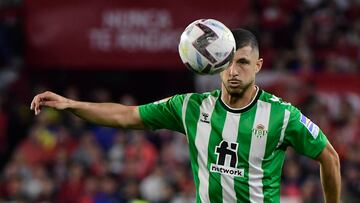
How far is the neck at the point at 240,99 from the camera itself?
21.5ft

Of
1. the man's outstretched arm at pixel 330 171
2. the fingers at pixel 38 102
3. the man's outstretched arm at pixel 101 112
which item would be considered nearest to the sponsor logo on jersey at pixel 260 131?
the man's outstretched arm at pixel 330 171

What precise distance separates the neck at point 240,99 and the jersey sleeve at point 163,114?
291 mm

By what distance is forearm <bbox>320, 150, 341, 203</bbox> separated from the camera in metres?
6.51

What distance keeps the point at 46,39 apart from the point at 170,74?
2.37 metres

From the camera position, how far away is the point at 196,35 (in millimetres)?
6250

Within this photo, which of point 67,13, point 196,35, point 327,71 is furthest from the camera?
point 327,71

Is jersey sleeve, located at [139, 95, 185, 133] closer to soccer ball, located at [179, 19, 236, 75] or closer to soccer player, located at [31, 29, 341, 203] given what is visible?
soccer player, located at [31, 29, 341, 203]

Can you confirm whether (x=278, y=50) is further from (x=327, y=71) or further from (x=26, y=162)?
(x=26, y=162)

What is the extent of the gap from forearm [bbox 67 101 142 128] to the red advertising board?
713 centimetres

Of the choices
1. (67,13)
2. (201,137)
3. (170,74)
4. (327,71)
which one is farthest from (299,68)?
(201,137)

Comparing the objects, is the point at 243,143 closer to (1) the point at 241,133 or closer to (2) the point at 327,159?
(1) the point at 241,133

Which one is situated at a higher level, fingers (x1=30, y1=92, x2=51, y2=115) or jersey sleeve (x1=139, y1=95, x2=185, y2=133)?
fingers (x1=30, y1=92, x2=51, y2=115)

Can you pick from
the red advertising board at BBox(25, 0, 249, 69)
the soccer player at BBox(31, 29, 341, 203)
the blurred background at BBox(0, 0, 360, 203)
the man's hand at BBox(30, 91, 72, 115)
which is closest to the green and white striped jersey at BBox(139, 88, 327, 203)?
the soccer player at BBox(31, 29, 341, 203)

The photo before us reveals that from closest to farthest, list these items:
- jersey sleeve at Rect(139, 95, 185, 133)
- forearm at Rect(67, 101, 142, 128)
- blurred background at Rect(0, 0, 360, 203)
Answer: forearm at Rect(67, 101, 142, 128) → jersey sleeve at Rect(139, 95, 185, 133) → blurred background at Rect(0, 0, 360, 203)
